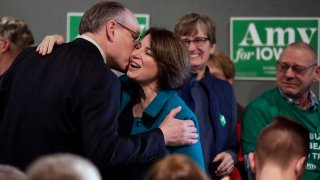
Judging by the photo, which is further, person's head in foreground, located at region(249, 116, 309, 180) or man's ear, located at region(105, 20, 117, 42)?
man's ear, located at region(105, 20, 117, 42)

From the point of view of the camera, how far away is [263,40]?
11.8 feet

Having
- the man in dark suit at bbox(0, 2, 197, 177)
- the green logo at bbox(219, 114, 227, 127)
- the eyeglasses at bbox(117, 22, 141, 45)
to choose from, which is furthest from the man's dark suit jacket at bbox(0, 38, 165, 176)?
the green logo at bbox(219, 114, 227, 127)

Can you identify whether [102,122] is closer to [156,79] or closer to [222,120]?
[156,79]

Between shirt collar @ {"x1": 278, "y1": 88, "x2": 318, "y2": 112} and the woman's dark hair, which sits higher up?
the woman's dark hair

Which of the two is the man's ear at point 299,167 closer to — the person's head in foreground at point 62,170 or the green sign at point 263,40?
the person's head in foreground at point 62,170

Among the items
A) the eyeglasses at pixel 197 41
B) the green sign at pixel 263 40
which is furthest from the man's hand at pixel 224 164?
the green sign at pixel 263 40

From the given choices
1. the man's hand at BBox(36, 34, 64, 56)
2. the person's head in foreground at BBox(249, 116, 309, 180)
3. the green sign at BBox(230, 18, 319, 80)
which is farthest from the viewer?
the green sign at BBox(230, 18, 319, 80)

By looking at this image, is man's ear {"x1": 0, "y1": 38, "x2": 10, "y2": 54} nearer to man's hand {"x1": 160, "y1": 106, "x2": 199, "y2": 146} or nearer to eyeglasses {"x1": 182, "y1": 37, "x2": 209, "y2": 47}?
eyeglasses {"x1": 182, "y1": 37, "x2": 209, "y2": 47}

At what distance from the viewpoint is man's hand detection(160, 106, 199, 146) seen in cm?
197

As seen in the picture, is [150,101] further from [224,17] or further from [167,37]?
[224,17]

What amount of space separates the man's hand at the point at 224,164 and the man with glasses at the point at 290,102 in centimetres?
15

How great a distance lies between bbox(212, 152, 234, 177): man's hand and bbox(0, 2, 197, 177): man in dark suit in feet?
2.25

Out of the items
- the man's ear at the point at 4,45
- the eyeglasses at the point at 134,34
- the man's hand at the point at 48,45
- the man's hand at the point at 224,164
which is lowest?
the man's hand at the point at 224,164

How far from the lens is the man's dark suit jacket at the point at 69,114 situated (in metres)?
1.79
